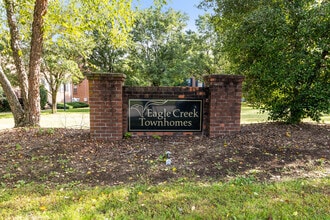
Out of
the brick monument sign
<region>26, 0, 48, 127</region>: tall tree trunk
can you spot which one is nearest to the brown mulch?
the brick monument sign

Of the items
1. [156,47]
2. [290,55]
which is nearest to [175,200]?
[290,55]

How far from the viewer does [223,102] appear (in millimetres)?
5160

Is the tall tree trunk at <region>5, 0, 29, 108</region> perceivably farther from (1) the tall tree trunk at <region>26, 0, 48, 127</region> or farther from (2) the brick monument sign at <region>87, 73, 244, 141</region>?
(2) the brick monument sign at <region>87, 73, 244, 141</region>

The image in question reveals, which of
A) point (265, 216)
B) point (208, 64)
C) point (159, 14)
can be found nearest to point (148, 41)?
point (159, 14)

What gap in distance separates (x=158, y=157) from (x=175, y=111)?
1.46m

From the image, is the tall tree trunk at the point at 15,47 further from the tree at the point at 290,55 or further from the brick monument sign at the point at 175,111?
the tree at the point at 290,55

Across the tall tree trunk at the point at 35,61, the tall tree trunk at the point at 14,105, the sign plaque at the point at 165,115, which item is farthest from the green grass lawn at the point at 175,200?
the tall tree trunk at the point at 14,105

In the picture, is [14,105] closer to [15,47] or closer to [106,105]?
[15,47]

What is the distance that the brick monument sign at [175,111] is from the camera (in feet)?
16.3

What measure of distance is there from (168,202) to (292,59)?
196 inches

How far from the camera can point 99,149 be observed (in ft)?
14.7

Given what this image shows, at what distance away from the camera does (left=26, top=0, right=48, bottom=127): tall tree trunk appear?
5.82 metres

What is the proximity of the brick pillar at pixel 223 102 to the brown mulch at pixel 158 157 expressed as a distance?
0.28 metres

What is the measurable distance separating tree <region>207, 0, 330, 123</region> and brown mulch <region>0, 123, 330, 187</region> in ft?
2.70
